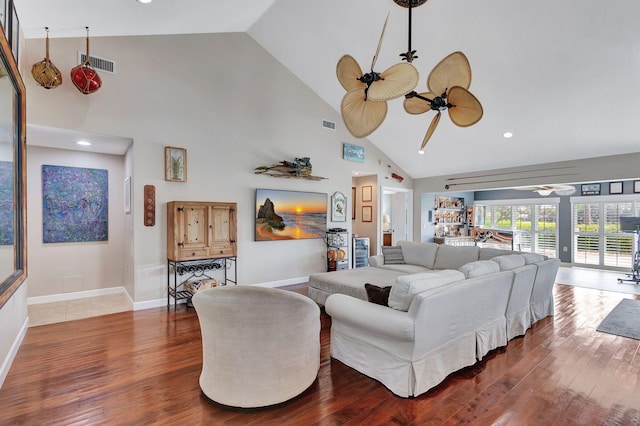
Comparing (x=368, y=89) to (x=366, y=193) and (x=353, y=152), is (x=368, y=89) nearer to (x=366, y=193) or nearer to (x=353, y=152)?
(x=353, y=152)

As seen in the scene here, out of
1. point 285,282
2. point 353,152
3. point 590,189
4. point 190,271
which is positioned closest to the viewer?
point 190,271

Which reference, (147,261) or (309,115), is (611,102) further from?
(147,261)

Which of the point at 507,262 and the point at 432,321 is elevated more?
the point at 507,262

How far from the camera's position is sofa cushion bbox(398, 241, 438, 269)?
17.5 feet

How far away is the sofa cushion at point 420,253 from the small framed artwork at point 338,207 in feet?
5.27

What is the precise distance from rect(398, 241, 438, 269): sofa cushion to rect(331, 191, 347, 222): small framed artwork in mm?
1608

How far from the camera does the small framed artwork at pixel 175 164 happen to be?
185 inches

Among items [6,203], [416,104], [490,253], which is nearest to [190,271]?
[6,203]

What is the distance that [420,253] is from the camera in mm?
5473

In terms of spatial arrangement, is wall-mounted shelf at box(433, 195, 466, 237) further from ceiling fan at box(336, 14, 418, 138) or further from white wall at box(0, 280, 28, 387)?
white wall at box(0, 280, 28, 387)

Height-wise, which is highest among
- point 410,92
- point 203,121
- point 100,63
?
point 100,63

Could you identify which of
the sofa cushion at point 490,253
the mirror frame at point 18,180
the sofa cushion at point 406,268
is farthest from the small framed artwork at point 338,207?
→ the mirror frame at point 18,180

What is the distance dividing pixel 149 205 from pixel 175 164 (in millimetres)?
711

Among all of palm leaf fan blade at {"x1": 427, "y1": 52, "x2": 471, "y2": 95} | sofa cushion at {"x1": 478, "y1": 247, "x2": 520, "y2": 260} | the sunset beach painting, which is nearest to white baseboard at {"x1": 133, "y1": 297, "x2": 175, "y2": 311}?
the sunset beach painting
